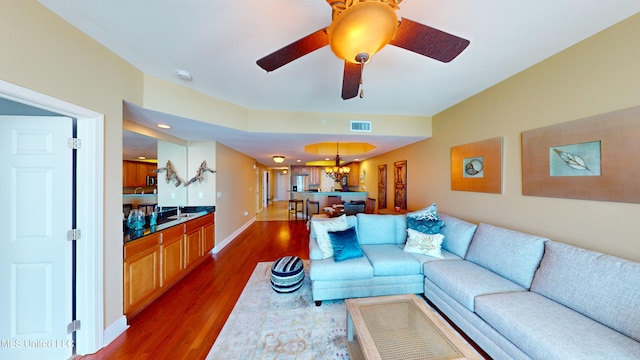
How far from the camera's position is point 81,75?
1653mm

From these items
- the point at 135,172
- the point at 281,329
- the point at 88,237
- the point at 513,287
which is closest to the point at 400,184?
the point at 513,287

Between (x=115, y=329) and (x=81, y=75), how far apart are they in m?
2.27

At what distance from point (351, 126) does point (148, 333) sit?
3626 mm

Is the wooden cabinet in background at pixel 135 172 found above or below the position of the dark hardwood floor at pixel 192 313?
above

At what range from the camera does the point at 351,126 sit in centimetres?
354

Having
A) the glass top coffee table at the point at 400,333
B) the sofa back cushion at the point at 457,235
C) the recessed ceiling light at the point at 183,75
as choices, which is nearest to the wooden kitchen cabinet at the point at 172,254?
the recessed ceiling light at the point at 183,75

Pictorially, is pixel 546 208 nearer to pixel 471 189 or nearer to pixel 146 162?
pixel 471 189

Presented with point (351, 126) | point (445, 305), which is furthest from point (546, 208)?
point (351, 126)

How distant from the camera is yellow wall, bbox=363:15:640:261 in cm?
156

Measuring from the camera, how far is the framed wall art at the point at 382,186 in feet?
18.8

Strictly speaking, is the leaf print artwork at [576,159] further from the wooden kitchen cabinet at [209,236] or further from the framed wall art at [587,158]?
the wooden kitchen cabinet at [209,236]

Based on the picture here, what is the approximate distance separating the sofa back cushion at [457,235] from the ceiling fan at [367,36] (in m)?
2.15

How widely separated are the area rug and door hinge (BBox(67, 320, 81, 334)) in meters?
1.13

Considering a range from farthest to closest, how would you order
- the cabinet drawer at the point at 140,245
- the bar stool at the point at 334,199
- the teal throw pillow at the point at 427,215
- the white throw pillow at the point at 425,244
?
the bar stool at the point at 334,199
the teal throw pillow at the point at 427,215
the white throw pillow at the point at 425,244
the cabinet drawer at the point at 140,245
